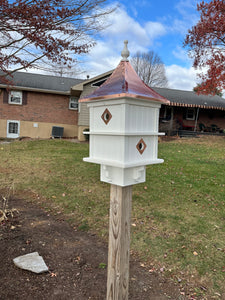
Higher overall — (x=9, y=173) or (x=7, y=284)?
(x=9, y=173)

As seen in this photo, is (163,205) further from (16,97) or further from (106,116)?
(16,97)

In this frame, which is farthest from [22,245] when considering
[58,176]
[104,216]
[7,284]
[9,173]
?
[9,173]

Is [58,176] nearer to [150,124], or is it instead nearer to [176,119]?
[150,124]

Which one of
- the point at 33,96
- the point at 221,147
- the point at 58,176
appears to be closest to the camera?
the point at 58,176

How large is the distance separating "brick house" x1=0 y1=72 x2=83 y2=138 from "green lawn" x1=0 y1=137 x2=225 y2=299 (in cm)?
651

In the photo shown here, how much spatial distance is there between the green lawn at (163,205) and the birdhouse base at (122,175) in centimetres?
167

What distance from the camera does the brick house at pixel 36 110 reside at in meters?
14.4

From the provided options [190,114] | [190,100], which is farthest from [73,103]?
[190,114]

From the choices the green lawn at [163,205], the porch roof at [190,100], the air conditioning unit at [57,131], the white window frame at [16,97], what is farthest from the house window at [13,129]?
the porch roof at [190,100]

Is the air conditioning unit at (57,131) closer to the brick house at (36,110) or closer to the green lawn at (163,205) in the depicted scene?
the brick house at (36,110)

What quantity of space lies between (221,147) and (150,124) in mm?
10997

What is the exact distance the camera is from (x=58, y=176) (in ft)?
20.2

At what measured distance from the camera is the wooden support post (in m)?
1.77

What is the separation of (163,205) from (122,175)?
310cm
